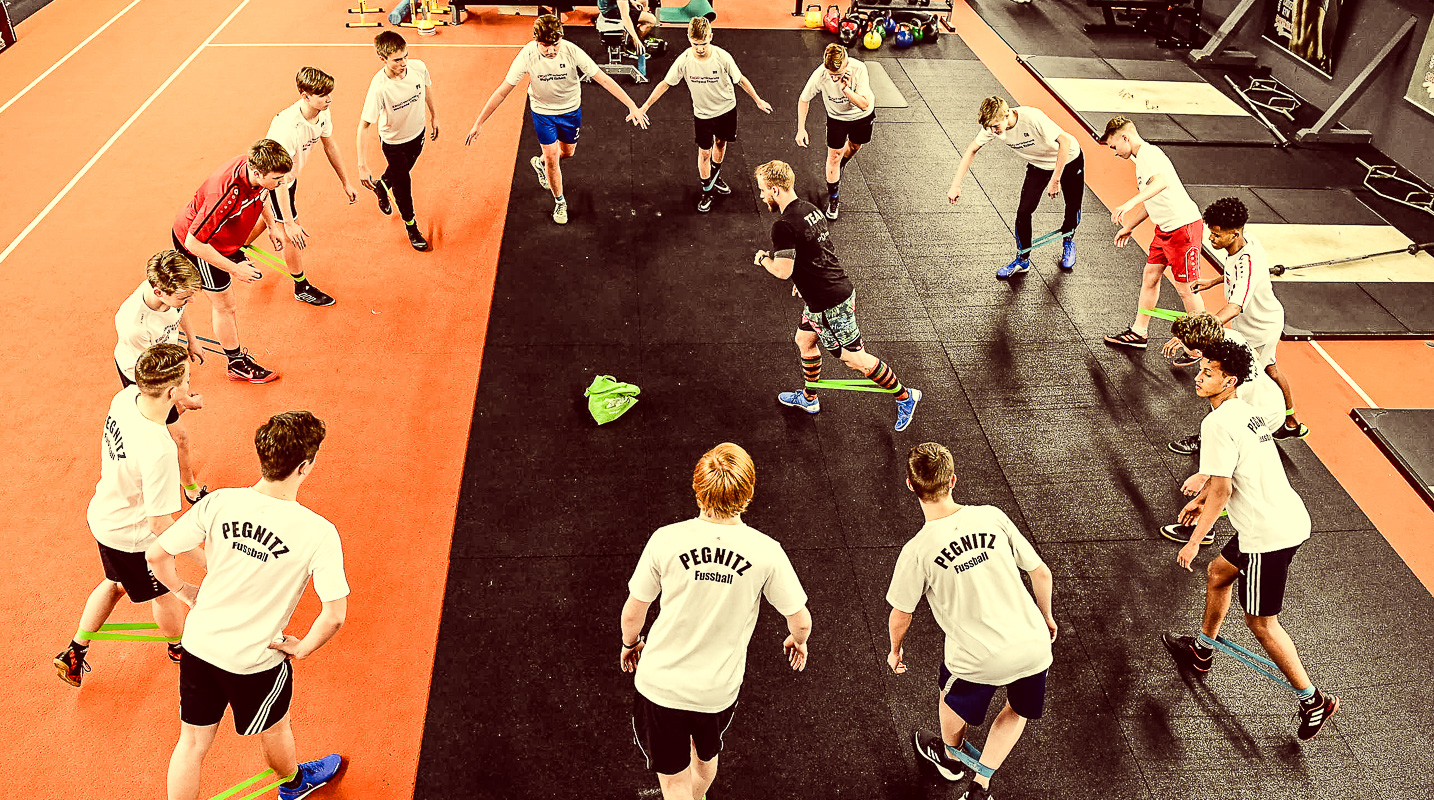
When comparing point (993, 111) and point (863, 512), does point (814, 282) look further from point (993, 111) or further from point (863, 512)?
point (993, 111)

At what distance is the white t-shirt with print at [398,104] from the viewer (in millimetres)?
7426

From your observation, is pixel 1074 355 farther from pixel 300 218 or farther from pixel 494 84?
pixel 494 84

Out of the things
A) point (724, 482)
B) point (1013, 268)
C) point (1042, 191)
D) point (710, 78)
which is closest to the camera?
point (724, 482)

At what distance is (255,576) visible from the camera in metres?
3.50

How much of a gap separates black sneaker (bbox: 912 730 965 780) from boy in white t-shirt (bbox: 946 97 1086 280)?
4.59 m

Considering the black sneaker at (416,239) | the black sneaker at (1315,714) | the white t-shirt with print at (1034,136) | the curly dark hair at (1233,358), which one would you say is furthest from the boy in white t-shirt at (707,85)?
the black sneaker at (1315,714)

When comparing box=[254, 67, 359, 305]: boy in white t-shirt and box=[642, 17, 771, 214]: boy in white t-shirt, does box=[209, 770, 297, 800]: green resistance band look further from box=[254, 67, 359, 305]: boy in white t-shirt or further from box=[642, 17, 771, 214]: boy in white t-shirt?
box=[642, 17, 771, 214]: boy in white t-shirt

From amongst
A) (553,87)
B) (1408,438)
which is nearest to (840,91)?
(553,87)

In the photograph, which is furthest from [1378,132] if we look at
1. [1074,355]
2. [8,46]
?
[8,46]

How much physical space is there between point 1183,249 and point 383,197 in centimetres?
702

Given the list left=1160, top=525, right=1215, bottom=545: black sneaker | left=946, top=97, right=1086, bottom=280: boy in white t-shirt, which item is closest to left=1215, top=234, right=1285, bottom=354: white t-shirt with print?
left=1160, top=525, right=1215, bottom=545: black sneaker

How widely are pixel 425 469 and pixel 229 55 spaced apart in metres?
8.79

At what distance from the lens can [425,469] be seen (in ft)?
20.2

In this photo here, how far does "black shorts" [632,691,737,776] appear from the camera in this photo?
359 cm
